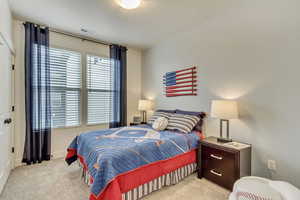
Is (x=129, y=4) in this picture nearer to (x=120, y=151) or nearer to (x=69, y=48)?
(x=69, y=48)

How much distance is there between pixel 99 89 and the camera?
148 inches

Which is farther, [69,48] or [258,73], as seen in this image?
[69,48]

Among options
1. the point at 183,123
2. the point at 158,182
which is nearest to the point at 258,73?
the point at 183,123

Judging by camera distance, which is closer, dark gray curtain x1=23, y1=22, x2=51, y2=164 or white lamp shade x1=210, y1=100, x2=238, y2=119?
white lamp shade x1=210, y1=100, x2=238, y2=119

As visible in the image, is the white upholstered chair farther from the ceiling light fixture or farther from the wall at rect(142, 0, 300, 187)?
the ceiling light fixture

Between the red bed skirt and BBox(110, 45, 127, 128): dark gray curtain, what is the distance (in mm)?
2126

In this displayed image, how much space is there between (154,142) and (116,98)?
2148 millimetres

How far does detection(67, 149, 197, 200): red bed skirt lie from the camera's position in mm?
1537

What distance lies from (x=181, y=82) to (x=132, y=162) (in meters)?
2.02

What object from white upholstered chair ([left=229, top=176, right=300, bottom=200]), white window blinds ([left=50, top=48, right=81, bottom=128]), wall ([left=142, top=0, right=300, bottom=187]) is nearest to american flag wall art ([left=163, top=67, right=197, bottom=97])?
wall ([left=142, top=0, right=300, bottom=187])

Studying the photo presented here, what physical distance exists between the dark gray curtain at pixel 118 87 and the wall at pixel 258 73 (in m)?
1.88

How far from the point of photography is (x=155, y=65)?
4027 mm

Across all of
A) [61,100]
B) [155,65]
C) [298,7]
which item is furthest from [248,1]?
[61,100]

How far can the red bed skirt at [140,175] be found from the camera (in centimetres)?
154
